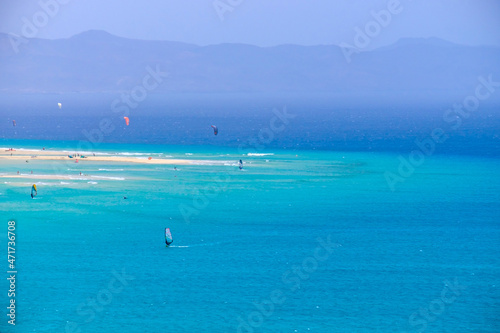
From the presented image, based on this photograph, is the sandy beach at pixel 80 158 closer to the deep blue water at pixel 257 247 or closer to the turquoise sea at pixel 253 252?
the deep blue water at pixel 257 247

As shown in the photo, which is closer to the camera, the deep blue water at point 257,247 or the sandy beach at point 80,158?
the deep blue water at point 257,247

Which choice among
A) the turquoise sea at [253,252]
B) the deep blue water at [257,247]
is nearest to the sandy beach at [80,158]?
the deep blue water at [257,247]

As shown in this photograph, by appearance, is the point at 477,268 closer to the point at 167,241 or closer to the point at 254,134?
the point at 167,241

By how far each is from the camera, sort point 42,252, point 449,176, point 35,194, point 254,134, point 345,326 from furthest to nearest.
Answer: point 254,134 < point 449,176 < point 35,194 < point 42,252 < point 345,326

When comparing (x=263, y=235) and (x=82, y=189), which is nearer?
(x=263, y=235)

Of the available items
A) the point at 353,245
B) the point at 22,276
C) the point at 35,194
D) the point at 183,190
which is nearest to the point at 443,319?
the point at 353,245

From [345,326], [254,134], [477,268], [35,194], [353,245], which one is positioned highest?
[254,134]

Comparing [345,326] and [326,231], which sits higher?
[326,231]

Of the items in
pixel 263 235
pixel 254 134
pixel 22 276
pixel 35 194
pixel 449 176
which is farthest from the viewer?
pixel 254 134

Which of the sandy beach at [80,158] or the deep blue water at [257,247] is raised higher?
the sandy beach at [80,158]
